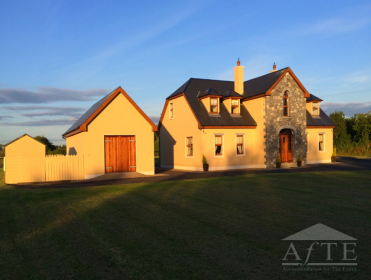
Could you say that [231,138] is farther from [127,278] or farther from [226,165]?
[127,278]

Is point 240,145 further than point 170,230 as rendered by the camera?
Yes

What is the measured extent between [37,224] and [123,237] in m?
2.83

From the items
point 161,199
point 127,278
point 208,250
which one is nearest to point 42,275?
point 127,278

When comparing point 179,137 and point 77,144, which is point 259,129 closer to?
point 179,137

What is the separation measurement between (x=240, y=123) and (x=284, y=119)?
3.80m

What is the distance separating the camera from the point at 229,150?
25141 mm

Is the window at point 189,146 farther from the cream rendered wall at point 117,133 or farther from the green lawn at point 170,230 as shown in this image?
the green lawn at point 170,230

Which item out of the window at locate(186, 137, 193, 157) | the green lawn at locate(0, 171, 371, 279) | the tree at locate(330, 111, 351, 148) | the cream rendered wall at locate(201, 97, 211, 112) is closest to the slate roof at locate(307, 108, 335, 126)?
the cream rendered wall at locate(201, 97, 211, 112)

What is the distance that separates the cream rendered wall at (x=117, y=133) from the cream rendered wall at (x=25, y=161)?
2.53 m

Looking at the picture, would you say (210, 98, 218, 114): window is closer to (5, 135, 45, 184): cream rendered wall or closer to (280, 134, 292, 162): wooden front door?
(280, 134, 292, 162): wooden front door

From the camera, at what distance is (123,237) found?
22.9ft

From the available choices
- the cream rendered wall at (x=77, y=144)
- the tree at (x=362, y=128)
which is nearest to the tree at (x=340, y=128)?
the tree at (x=362, y=128)

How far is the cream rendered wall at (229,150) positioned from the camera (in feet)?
79.9

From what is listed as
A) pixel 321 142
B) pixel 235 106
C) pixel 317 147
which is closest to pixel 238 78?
pixel 235 106
